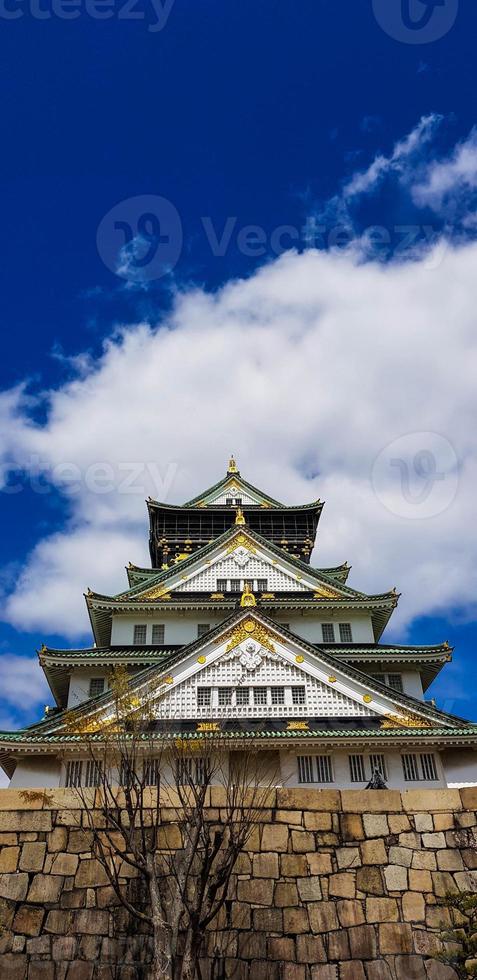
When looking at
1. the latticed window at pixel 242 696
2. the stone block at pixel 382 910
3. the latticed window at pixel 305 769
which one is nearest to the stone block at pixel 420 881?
the stone block at pixel 382 910

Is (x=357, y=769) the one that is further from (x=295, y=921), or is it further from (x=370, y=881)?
(x=295, y=921)

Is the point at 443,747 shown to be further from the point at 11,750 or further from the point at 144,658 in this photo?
the point at 11,750

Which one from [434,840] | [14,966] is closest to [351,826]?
[434,840]

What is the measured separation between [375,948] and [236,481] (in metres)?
30.3

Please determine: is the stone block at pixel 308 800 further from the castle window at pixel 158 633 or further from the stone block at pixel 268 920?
the castle window at pixel 158 633

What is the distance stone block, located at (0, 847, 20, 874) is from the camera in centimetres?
1222

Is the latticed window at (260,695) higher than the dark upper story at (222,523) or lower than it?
lower

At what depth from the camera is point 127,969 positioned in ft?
37.4

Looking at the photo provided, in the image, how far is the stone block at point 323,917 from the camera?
1216 centimetres

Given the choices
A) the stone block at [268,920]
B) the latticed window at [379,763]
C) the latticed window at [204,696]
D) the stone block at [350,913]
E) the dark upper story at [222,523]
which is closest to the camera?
the stone block at [268,920]

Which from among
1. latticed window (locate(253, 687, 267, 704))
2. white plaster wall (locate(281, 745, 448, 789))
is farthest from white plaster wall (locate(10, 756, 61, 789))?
white plaster wall (locate(281, 745, 448, 789))

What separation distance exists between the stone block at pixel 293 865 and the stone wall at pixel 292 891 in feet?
0.06

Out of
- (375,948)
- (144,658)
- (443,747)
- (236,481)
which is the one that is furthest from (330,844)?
(236,481)

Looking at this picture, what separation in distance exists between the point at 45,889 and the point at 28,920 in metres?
0.49
